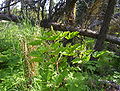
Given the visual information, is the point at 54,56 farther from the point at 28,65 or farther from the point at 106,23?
the point at 106,23

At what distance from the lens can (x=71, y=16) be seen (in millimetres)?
4039

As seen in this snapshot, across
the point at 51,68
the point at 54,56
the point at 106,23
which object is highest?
the point at 106,23

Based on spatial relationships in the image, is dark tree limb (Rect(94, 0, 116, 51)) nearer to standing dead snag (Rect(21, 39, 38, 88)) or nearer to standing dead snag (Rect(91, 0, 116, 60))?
standing dead snag (Rect(91, 0, 116, 60))

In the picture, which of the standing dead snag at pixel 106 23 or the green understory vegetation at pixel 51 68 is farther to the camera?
the standing dead snag at pixel 106 23

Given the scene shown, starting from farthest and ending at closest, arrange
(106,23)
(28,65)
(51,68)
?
(106,23) < (51,68) < (28,65)

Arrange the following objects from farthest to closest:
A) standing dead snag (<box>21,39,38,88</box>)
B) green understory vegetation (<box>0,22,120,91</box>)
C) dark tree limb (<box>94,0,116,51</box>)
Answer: dark tree limb (<box>94,0,116,51</box>)
standing dead snag (<box>21,39,38,88</box>)
green understory vegetation (<box>0,22,120,91</box>)

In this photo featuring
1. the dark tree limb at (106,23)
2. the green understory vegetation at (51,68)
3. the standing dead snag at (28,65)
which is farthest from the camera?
the dark tree limb at (106,23)

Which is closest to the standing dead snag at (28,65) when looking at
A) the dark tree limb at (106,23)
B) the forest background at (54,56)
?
the forest background at (54,56)

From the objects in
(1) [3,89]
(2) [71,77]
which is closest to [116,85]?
(2) [71,77]

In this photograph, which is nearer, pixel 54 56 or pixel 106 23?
pixel 54 56

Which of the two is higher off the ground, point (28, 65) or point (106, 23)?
point (106, 23)

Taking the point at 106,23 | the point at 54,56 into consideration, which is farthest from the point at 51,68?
the point at 106,23

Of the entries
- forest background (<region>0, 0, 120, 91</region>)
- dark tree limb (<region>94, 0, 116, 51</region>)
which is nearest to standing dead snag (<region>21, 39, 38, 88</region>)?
forest background (<region>0, 0, 120, 91</region>)

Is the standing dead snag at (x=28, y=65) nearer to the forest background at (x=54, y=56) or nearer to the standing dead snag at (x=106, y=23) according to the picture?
the forest background at (x=54, y=56)
